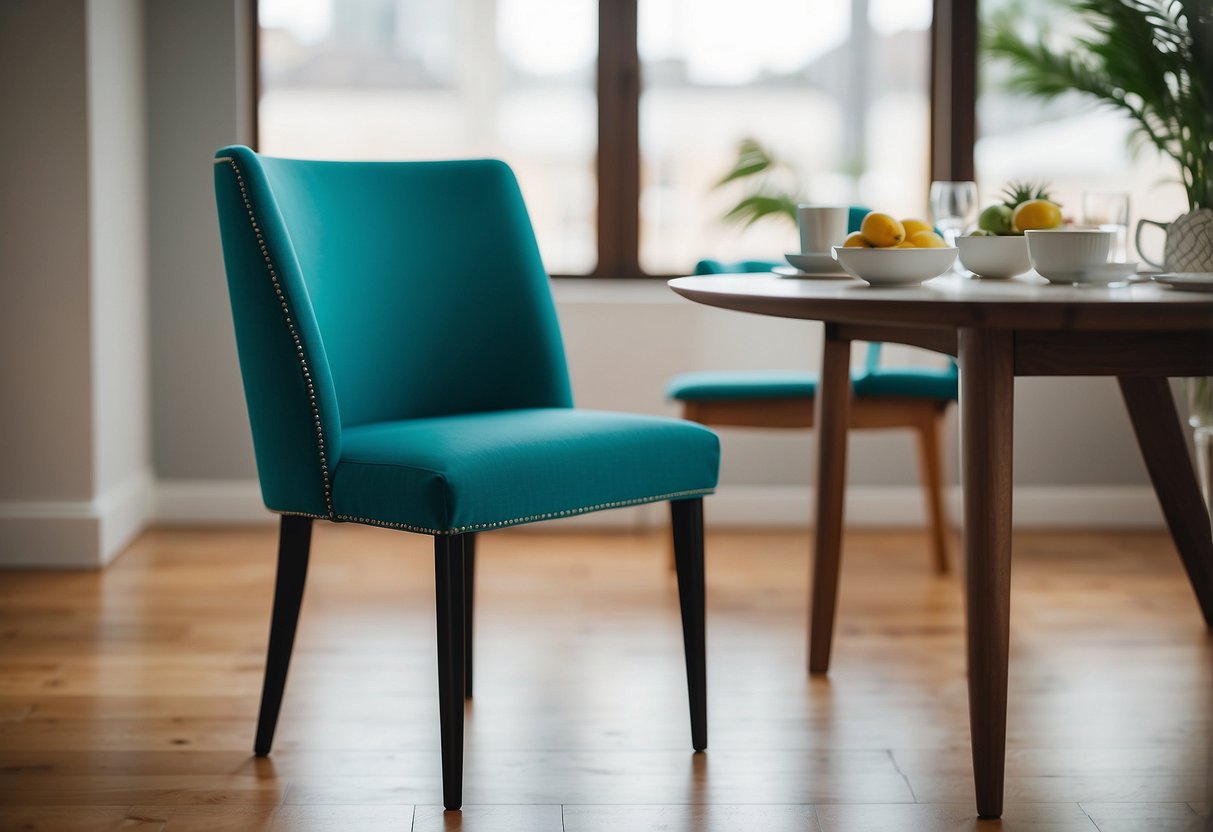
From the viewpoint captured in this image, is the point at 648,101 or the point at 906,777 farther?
the point at 648,101

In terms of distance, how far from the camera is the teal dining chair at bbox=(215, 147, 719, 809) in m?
1.75

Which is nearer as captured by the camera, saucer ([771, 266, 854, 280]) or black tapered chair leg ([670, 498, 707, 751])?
black tapered chair leg ([670, 498, 707, 751])

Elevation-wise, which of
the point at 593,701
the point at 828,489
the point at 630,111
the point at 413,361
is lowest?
the point at 593,701

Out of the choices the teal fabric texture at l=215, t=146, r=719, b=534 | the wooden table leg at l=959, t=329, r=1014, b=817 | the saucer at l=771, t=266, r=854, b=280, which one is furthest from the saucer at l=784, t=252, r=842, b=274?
the wooden table leg at l=959, t=329, r=1014, b=817

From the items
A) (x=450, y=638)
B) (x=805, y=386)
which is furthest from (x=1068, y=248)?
(x=805, y=386)

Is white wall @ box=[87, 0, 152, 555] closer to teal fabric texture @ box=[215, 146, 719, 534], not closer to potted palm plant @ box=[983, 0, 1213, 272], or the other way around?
teal fabric texture @ box=[215, 146, 719, 534]

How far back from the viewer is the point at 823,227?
7.02 ft

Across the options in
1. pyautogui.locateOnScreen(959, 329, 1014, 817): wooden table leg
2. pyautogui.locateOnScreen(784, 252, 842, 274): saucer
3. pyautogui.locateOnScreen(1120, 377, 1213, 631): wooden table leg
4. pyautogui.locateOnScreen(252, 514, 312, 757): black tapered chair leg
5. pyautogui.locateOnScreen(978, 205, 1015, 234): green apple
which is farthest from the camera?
pyautogui.locateOnScreen(1120, 377, 1213, 631): wooden table leg

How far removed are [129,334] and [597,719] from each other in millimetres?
1910

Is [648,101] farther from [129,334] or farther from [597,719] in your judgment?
[597,719]

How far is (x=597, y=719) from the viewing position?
7.07ft

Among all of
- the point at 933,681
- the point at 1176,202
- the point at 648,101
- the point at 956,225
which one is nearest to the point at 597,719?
the point at 933,681

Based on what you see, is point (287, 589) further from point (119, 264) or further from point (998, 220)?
point (119, 264)

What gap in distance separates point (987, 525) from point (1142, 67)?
6.56 ft
